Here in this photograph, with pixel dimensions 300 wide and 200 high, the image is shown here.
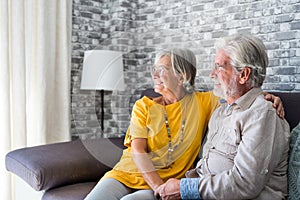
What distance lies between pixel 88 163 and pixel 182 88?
0.75 metres

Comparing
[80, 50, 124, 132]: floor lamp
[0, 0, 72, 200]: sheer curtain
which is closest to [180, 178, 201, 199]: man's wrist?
[80, 50, 124, 132]: floor lamp

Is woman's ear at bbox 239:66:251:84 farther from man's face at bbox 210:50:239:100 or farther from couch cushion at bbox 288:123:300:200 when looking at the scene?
couch cushion at bbox 288:123:300:200

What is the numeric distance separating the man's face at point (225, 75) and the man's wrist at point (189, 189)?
0.41 m

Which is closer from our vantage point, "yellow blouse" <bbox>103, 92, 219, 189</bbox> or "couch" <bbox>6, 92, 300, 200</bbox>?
"yellow blouse" <bbox>103, 92, 219, 189</bbox>

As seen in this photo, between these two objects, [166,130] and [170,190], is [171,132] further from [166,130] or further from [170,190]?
[170,190]

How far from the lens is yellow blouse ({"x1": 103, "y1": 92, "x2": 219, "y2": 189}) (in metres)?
1.87

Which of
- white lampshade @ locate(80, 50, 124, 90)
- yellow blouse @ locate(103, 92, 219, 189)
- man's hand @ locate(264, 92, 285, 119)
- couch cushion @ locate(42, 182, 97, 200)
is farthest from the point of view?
white lampshade @ locate(80, 50, 124, 90)

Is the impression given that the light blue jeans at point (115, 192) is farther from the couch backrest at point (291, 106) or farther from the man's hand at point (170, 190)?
the couch backrest at point (291, 106)

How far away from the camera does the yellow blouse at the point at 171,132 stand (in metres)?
1.87

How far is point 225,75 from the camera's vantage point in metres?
1.72

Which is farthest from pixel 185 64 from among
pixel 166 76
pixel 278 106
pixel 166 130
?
pixel 278 106

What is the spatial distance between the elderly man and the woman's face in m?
0.18

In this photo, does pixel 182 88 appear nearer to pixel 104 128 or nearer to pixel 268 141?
pixel 268 141

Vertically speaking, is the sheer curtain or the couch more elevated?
the sheer curtain
